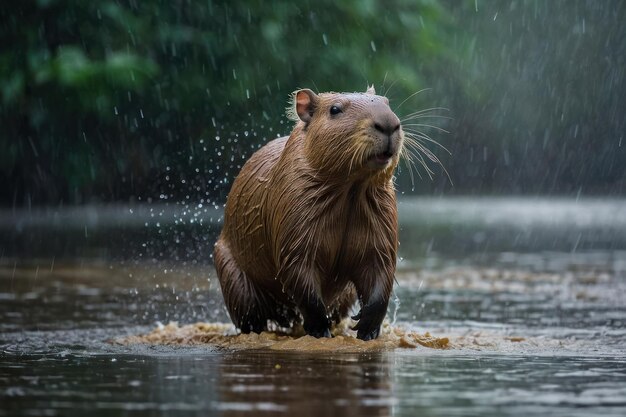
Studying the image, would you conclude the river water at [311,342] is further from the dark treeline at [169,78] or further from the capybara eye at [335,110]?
the dark treeline at [169,78]

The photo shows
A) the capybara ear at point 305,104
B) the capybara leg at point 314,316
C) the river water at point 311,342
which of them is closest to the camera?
the river water at point 311,342

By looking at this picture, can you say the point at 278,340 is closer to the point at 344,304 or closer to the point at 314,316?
the point at 314,316

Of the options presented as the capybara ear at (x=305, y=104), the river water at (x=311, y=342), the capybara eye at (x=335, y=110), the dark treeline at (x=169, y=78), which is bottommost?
the river water at (x=311, y=342)

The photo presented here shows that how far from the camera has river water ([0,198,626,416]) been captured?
5301 millimetres

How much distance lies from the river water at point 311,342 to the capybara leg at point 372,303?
12cm

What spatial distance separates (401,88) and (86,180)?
796 centimetres

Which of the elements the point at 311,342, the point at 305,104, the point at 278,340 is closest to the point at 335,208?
the point at 305,104

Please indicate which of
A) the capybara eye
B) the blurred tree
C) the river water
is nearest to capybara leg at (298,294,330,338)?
the river water

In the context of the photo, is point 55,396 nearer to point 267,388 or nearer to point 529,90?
point 267,388

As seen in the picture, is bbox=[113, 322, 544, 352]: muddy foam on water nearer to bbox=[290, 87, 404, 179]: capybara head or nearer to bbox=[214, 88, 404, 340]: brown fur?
bbox=[214, 88, 404, 340]: brown fur

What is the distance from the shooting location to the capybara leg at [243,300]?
8.66 meters

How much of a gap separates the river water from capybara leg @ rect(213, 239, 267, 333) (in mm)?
261

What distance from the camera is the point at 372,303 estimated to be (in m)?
7.83

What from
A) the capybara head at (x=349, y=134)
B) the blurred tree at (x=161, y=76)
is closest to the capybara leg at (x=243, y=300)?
the capybara head at (x=349, y=134)
